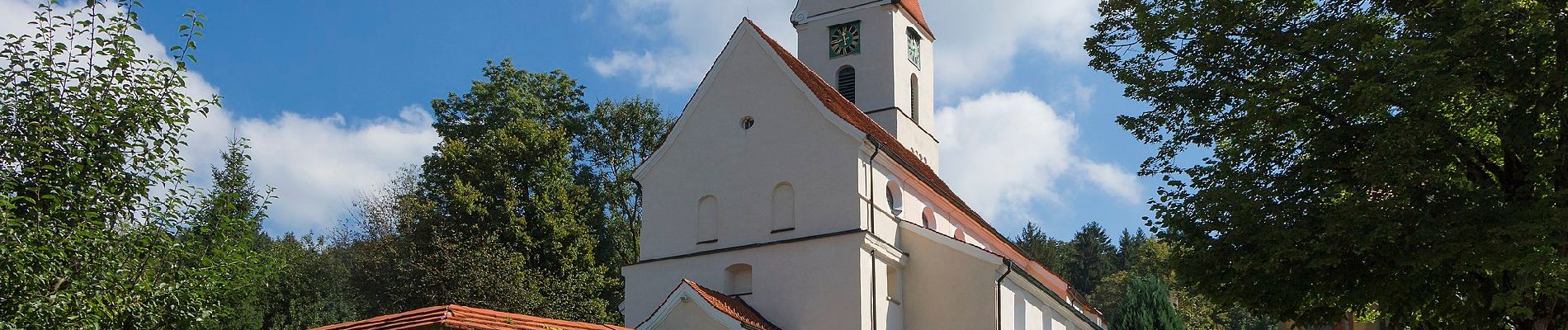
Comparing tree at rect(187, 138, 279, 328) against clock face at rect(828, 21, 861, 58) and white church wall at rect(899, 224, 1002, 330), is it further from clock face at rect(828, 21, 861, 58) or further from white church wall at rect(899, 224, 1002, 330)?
clock face at rect(828, 21, 861, 58)

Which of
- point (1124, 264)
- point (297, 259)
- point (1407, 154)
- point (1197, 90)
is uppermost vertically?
point (1124, 264)

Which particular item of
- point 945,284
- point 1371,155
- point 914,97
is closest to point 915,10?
point 914,97

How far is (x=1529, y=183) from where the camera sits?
13828mm

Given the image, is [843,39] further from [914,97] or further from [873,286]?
[873,286]

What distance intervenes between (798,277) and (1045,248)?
197ft

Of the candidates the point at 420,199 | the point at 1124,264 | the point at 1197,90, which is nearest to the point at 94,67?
the point at 1197,90

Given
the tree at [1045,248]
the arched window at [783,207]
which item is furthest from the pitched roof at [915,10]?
the tree at [1045,248]

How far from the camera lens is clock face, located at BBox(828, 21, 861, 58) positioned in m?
35.0

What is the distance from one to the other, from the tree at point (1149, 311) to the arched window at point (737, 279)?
74.1 ft

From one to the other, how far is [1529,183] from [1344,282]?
221 cm

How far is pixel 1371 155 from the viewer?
14094 millimetres

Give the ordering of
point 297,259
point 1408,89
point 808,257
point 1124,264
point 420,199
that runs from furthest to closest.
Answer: point 1124,264 → point 297,259 → point 420,199 → point 808,257 → point 1408,89

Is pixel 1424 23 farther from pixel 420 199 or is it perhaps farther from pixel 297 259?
pixel 297 259

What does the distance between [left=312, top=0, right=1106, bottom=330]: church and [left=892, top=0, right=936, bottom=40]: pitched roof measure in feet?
20.9
